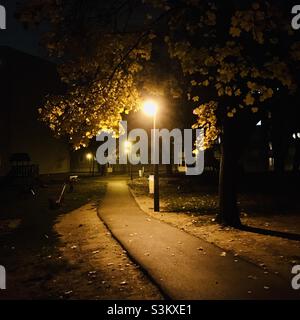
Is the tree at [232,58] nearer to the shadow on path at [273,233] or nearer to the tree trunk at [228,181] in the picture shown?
the tree trunk at [228,181]

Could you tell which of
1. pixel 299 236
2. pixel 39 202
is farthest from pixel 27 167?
pixel 299 236

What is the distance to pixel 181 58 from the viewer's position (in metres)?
8.98

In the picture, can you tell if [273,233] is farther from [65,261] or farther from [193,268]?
[65,261]

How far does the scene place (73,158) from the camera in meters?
65.2

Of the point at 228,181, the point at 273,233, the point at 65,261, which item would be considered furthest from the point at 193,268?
the point at 228,181

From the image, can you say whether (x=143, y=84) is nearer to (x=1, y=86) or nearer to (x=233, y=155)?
(x=233, y=155)

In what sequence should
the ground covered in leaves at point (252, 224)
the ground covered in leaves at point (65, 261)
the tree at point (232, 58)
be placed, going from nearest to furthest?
the ground covered in leaves at point (65, 261) < the tree at point (232, 58) < the ground covered in leaves at point (252, 224)

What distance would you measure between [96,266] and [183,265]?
198cm

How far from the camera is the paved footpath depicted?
257 inches

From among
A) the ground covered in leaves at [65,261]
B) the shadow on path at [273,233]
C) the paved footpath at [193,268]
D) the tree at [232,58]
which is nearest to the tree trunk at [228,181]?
the tree at [232,58]

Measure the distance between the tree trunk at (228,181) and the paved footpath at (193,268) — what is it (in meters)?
2.09

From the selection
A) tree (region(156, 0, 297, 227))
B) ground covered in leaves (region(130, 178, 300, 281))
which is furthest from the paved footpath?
tree (region(156, 0, 297, 227))

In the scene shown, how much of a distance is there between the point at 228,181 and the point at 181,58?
231 inches

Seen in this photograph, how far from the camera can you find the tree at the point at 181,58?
8492mm
